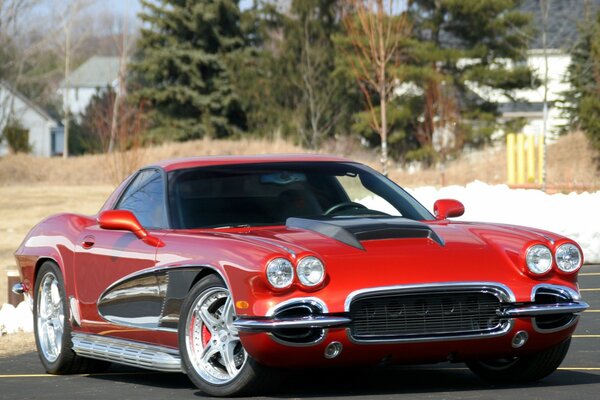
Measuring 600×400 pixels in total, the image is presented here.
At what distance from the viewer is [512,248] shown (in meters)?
7.10

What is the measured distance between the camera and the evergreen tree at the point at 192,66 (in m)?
64.4

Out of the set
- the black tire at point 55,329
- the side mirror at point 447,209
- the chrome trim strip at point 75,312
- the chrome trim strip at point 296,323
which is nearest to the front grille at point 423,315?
the chrome trim strip at point 296,323

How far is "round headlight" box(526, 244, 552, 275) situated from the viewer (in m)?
7.00

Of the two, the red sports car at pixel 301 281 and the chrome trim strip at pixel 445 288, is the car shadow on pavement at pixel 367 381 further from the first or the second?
the chrome trim strip at pixel 445 288

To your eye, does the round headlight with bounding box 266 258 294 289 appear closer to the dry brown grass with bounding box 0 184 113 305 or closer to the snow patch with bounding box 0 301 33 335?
the snow patch with bounding box 0 301 33 335

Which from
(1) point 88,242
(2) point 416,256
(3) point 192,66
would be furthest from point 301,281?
(3) point 192,66

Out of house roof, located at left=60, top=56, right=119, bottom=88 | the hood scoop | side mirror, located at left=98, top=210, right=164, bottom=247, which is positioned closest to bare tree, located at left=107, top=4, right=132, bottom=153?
house roof, located at left=60, top=56, right=119, bottom=88

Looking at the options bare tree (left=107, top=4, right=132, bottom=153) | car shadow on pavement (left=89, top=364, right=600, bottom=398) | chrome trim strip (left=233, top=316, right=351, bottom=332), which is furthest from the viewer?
bare tree (left=107, top=4, right=132, bottom=153)

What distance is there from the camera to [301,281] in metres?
6.55

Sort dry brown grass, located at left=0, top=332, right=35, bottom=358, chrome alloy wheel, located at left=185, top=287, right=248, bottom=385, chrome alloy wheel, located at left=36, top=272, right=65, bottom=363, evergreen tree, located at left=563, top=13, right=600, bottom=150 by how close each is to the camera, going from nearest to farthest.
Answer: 1. chrome alloy wheel, located at left=185, top=287, right=248, bottom=385
2. chrome alloy wheel, located at left=36, top=272, right=65, bottom=363
3. dry brown grass, located at left=0, top=332, right=35, bottom=358
4. evergreen tree, located at left=563, top=13, right=600, bottom=150

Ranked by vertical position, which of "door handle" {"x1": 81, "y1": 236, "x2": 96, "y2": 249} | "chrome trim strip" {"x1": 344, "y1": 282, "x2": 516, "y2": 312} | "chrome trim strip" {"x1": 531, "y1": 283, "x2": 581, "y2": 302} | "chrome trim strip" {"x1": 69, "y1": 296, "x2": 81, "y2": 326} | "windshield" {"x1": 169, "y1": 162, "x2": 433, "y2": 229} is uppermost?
"windshield" {"x1": 169, "y1": 162, "x2": 433, "y2": 229}

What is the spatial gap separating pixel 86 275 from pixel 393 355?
241cm

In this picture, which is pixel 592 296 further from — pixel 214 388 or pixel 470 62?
pixel 470 62

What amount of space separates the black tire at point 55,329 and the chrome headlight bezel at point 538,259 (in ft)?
10.1
